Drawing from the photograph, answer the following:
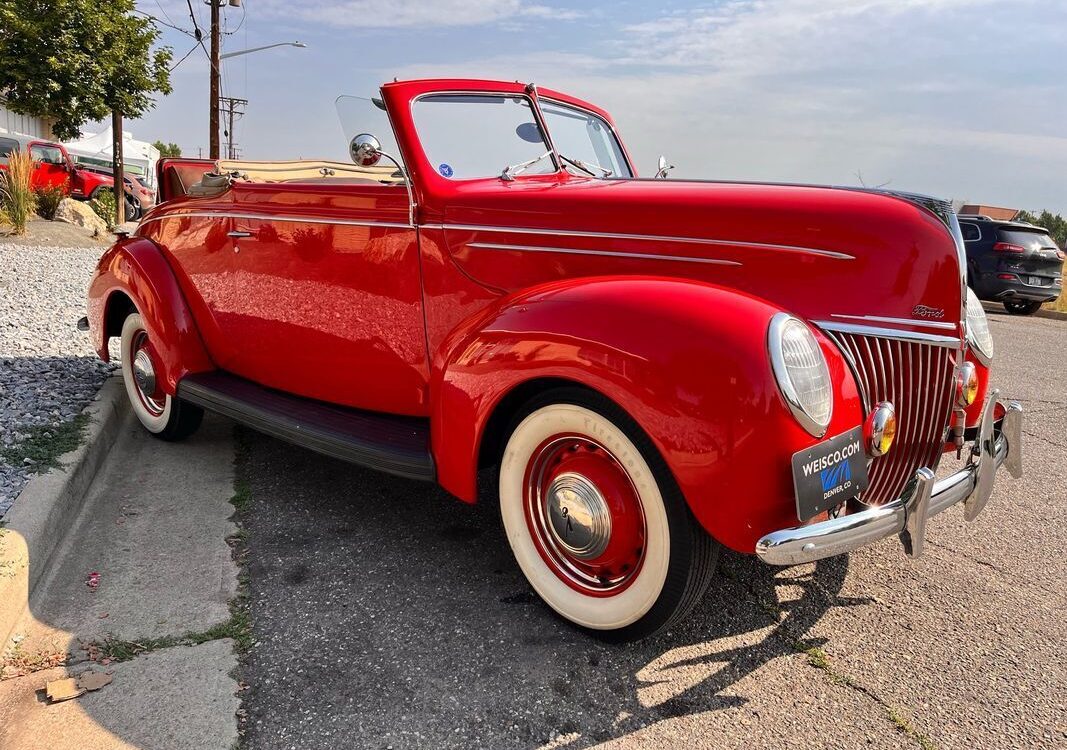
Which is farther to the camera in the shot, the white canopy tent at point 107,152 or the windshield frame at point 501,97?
the white canopy tent at point 107,152

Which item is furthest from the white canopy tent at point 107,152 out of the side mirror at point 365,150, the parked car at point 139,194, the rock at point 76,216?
the side mirror at point 365,150

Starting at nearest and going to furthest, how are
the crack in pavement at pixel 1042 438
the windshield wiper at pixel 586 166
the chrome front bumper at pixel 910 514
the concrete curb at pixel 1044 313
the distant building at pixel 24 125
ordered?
1. the chrome front bumper at pixel 910 514
2. the windshield wiper at pixel 586 166
3. the crack in pavement at pixel 1042 438
4. the concrete curb at pixel 1044 313
5. the distant building at pixel 24 125

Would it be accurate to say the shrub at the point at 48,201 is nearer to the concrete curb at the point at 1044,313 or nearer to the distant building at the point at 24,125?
the concrete curb at the point at 1044,313

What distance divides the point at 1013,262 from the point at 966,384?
35.0 ft

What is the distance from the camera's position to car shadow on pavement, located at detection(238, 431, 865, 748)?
1.97m

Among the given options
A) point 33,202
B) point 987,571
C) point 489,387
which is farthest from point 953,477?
point 33,202

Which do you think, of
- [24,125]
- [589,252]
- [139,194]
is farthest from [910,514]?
[24,125]

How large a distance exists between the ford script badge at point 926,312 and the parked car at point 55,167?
58.9ft

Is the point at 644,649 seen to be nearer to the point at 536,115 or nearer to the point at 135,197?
the point at 536,115

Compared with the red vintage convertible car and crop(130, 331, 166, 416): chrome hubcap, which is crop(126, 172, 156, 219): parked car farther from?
the red vintage convertible car

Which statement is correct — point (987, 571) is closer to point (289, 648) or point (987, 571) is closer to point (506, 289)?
point (506, 289)

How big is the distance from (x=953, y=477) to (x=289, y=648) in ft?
6.73

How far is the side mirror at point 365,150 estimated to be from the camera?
2736mm

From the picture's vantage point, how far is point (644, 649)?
229 centimetres
